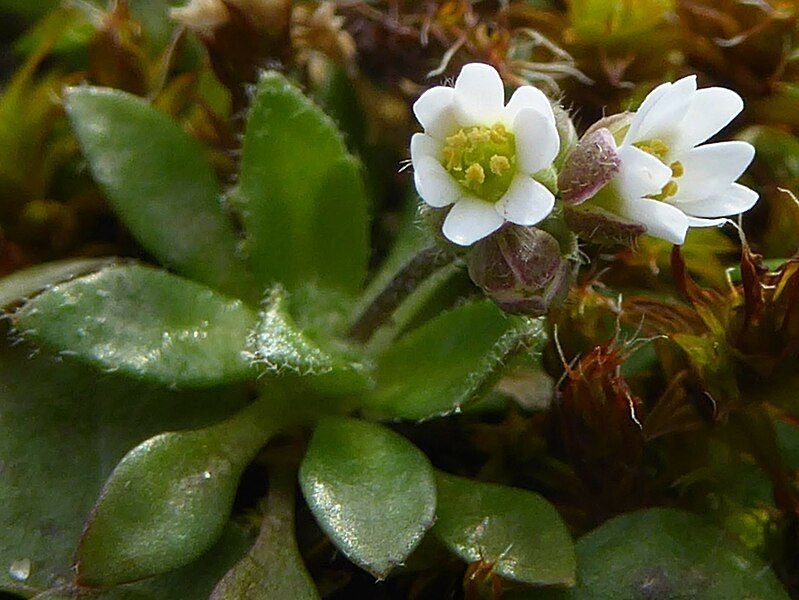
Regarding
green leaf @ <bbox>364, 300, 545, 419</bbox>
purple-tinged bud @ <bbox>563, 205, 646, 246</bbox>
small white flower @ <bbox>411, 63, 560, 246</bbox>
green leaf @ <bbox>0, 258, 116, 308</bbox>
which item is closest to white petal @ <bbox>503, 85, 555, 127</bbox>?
small white flower @ <bbox>411, 63, 560, 246</bbox>

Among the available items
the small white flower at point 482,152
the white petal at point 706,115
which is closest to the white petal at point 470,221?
the small white flower at point 482,152

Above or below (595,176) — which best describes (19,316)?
below

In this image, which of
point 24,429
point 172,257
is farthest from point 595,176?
point 24,429

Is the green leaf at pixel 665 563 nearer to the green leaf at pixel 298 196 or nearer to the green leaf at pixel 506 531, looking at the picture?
the green leaf at pixel 506 531

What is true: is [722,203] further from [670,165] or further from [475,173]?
[475,173]

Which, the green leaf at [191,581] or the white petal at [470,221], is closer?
the white petal at [470,221]

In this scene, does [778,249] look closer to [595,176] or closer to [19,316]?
[595,176]
